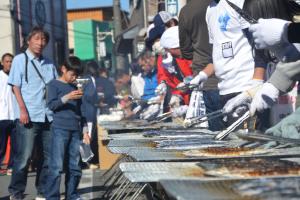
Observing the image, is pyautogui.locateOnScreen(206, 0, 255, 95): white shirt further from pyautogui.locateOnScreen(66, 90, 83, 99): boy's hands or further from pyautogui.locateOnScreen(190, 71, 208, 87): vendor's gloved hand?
pyautogui.locateOnScreen(66, 90, 83, 99): boy's hands

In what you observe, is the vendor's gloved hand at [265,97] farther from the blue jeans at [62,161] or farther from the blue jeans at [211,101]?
the blue jeans at [62,161]

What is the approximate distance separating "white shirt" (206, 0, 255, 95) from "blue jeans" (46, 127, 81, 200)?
207cm

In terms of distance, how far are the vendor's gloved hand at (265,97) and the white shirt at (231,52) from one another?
1363mm

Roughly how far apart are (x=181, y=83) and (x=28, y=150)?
1.77m

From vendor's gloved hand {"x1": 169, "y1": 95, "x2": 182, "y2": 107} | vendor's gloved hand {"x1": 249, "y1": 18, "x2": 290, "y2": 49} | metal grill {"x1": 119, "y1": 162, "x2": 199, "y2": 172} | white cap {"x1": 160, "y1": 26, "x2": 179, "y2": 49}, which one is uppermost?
vendor's gloved hand {"x1": 249, "y1": 18, "x2": 290, "y2": 49}

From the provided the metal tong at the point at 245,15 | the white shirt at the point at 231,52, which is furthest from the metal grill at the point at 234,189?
the white shirt at the point at 231,52

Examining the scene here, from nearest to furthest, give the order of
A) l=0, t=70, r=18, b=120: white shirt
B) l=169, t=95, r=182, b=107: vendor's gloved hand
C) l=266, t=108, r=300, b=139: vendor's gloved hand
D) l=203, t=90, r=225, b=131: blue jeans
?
l=266, t=108, r=300, b=139: vendor's gloved hand < l=203, t=90, r=225, b=131: blue jeans < l=169, t=95, r=182, b=107: vendor's gloved hand < l=0, t=70, r=18, b=120: white shirt

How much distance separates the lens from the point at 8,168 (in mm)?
11070

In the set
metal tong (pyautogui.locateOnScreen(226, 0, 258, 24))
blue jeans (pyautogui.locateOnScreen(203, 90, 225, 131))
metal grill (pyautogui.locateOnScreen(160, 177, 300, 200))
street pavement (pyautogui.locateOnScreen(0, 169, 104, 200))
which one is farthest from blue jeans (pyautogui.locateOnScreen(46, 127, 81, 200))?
metal grill (pyautogui.locateOnScreen(160, 177, 300, 200))

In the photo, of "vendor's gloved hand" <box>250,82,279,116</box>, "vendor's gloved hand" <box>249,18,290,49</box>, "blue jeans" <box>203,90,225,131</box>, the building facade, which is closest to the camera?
"vendor's gloved hand" <box>249,18,290,49</box>

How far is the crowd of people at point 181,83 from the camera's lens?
429cm

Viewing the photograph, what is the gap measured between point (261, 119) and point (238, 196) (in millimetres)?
3214

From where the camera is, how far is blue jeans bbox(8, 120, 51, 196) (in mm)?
7641

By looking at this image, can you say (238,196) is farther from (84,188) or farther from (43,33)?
(84,188)
